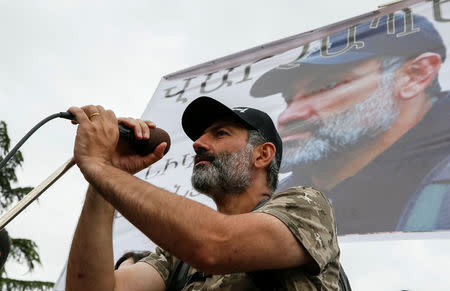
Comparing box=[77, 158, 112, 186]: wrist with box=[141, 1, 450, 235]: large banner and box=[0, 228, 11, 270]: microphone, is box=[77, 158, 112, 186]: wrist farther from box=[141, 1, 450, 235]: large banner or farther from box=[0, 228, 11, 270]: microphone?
box=[141, 1, 450, 235]: large banner

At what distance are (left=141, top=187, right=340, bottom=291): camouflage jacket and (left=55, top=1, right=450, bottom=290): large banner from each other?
1.02 m

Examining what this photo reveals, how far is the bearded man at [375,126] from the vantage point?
9.49 ft

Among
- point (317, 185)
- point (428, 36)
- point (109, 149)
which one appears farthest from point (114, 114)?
point (428, 36)

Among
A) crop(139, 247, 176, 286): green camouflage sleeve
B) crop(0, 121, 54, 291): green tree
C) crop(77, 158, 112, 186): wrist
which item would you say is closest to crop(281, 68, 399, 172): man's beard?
crop(139, 247, 176, 286): green camouflage sleeve

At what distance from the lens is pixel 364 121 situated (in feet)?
10.7

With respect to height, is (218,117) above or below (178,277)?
above

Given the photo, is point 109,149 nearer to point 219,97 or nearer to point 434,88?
point 434,88

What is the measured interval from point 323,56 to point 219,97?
72cm

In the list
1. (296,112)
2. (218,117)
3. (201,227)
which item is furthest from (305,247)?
(296,112)

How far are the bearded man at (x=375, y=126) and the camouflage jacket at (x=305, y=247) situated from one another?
3.38ft

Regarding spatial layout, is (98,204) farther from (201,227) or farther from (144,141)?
(201,227)

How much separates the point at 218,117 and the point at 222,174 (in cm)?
24

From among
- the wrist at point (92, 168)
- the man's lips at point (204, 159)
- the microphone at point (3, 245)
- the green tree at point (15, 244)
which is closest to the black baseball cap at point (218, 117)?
the man's lips at point (204, 159)

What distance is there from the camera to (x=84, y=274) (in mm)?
2006
